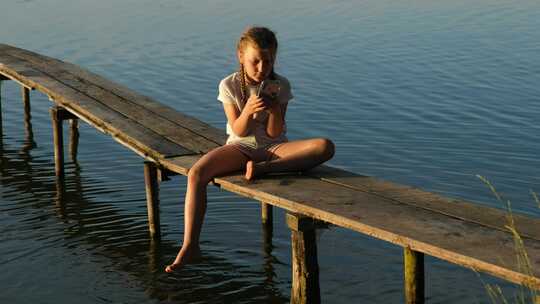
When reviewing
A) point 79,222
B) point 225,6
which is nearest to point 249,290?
point 79,222

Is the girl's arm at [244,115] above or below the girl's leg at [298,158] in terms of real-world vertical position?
above

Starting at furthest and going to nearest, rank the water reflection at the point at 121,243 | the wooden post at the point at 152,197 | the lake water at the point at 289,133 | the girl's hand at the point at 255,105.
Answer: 1. the wooden post at the point at 152,197
2. the lake water at the point at 289,133
3. the water reflection at the point at 121,243
4. the girl's hand at the point at 255,105

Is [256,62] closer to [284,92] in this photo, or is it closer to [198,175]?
[284,92]

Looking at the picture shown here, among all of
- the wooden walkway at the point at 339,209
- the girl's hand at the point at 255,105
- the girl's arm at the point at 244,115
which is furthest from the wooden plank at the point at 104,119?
the girl's hand at the point at 255,105

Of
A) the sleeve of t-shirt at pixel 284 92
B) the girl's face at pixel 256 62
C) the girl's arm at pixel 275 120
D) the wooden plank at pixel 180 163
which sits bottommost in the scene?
the wooden plank at pixel 180 163

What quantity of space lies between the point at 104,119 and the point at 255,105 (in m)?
3.41

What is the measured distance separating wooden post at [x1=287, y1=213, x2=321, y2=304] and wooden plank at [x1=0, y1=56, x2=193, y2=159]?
6.49ft

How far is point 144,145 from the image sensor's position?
30.7ft

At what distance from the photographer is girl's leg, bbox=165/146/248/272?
7688mm

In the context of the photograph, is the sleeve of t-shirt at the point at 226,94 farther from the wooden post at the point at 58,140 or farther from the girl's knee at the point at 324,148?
the wooden post at the point at 58,140

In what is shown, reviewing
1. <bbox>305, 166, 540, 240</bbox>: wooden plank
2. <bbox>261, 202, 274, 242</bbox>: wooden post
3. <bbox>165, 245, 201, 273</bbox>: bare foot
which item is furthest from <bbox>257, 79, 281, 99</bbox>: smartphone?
<bbox>261, 202, 274, 242</bbox>: wooden post

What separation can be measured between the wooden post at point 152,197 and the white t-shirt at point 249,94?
1.82 meters

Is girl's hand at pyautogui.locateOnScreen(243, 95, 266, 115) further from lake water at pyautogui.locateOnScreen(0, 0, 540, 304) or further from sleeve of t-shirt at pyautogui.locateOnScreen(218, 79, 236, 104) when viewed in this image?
lake water at pyautogui.locateOnScreen(0, 0, 540, 304)

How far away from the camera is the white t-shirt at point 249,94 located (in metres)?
7.82
